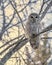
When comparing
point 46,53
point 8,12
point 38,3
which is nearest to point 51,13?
point 38,3

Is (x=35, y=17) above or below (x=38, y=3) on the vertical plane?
above

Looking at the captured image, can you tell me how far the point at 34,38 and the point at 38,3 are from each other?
1.84m

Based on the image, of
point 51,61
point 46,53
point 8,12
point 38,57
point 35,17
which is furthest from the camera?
point 8,12

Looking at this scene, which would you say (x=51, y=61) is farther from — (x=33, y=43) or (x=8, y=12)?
(x=33, y=43)

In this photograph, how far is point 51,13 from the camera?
2979 mm

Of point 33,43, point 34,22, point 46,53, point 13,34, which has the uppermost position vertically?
point 34,22

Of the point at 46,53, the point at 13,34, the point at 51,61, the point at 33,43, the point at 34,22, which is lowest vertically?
the point at 51,61

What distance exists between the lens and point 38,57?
1.49m

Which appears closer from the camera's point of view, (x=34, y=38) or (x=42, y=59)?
(x=34, y=38)

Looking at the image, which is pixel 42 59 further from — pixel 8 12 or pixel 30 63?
pixel 8 12

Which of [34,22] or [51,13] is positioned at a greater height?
[34,22]

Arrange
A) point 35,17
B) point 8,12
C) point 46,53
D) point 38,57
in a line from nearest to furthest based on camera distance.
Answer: point 35,17, point 38,57, point 46,53, point 8,12

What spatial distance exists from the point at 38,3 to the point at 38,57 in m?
1.49

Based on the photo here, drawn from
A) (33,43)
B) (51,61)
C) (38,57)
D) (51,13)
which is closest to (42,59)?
(38,57)
